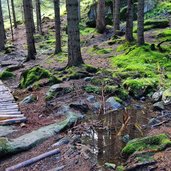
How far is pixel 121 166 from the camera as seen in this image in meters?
5.46

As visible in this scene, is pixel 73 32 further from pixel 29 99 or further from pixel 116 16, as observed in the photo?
pixel 116 16

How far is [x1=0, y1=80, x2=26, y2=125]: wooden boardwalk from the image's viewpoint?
27.9 ft

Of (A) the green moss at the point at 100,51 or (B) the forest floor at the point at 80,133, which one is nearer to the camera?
(B) the forest floor at the point at 80,133

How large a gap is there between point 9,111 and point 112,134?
3734 millimetres

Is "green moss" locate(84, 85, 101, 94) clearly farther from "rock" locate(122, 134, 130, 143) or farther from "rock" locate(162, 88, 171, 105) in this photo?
"rock" locate(122, 134, 130, 143)

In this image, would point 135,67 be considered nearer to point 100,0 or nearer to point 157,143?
point 157,143

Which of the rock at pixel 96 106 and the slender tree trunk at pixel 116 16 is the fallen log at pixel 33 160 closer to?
the rock at pixel 96 106

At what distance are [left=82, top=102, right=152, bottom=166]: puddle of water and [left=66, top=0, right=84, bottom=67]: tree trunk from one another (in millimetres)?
4730

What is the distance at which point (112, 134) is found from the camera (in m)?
6.93

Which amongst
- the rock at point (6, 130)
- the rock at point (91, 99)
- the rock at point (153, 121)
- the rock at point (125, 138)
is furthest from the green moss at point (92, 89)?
the rock at point (125, 138)

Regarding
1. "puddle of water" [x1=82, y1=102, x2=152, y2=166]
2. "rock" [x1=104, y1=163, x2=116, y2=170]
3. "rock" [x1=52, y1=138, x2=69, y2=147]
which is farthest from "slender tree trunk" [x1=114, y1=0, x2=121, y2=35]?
"rock" [x1=104, y1=163, x2=116, y2=170]

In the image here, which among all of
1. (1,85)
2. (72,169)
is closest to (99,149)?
(72,169)

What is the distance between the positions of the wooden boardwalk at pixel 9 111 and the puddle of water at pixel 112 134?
7.01 ft

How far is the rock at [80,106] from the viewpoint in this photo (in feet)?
28.3
